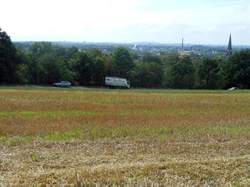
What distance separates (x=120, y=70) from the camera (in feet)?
349

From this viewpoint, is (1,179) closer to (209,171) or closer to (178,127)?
(209,171)

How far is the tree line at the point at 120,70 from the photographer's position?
85175mm

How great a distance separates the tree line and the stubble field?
53.1 m

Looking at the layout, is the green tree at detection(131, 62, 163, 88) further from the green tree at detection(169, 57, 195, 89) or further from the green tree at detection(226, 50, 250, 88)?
the green tree at detection(226, 50, 250, 88)

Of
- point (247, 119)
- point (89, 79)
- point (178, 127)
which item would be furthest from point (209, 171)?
point (89, 79)

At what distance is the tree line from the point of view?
85.2m

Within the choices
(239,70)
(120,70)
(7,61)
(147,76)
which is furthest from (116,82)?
(239,70)

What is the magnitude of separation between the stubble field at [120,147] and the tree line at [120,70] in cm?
5313

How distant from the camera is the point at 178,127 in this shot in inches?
869

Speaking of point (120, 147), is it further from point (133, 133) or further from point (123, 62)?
point (123, 62)

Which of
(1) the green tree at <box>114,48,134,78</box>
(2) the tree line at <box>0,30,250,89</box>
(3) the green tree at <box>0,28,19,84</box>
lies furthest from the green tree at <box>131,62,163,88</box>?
(3) the green tree at <box>0,28,19,84</box>

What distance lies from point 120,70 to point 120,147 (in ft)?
301

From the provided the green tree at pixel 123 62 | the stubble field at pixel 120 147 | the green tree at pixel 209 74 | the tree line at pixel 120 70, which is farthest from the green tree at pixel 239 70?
the stubble field at pixel 120 147

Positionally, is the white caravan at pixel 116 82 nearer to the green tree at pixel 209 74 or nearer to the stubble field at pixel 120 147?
the green tree at pixel 209 74
